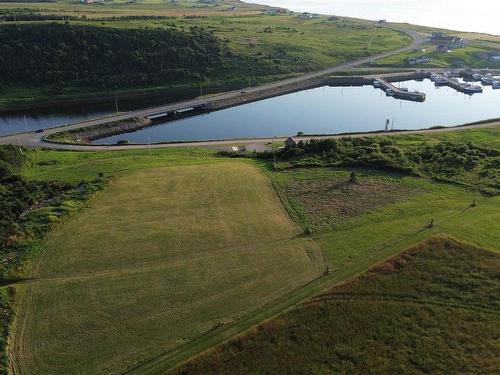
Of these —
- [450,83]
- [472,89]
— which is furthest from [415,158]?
[450,83]

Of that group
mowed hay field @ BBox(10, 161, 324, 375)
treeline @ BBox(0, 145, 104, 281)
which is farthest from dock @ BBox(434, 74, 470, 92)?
treeline @ BBox(0, 145, 104, 281)

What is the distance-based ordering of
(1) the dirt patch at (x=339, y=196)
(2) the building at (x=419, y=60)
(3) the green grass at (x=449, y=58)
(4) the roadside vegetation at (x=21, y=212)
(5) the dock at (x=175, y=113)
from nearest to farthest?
(4) the roadside vegetation at (x=21, y=212), (1) the dirt patch at (x=339, y=196), (5) the dock at (x=175, y=113), (2) the building at (x=419, y=60), (3) the green grass at (x=449, y=58)

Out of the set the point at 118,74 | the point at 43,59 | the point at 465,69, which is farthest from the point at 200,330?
the point at 465,69

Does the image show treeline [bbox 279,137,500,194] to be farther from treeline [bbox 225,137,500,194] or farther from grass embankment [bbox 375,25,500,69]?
grass embankment [bbox 375,25,500,69]

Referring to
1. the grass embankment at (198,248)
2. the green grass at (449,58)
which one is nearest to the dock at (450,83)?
the green grass at (449,58)

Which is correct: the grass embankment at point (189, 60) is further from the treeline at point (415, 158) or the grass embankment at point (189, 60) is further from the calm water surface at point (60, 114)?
the treeline at point (415, 158)

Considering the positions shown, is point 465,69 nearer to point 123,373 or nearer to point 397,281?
point 397,281
